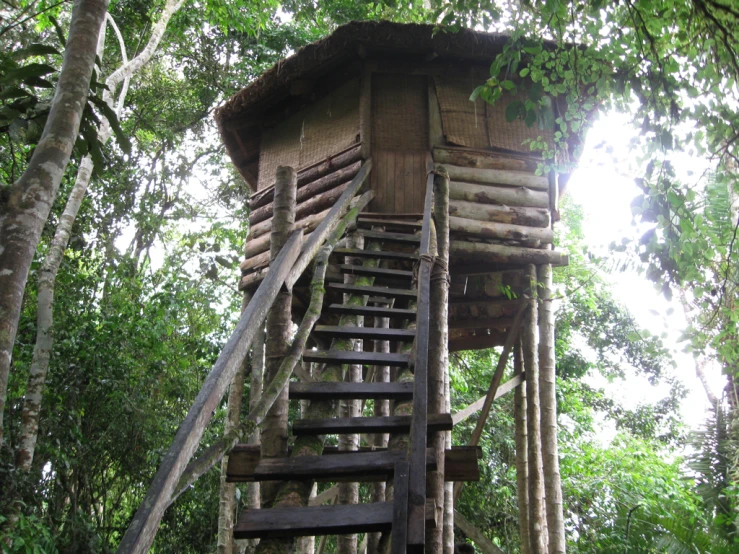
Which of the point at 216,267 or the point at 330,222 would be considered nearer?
the point at 330,222

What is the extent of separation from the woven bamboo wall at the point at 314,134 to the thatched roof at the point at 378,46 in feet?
1.28

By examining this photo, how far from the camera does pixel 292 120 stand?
24.4ft

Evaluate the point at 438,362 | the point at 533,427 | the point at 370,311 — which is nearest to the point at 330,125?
the point at 370,311

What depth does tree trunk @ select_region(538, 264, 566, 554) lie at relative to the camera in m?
5.30

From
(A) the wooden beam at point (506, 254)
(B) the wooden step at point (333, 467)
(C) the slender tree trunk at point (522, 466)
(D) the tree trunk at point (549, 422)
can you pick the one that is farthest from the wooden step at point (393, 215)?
(B) the wooden step at point (333, 467)

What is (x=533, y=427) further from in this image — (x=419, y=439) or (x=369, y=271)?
(x=419, y=439)

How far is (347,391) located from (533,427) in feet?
11.1

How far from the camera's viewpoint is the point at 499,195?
626 cm

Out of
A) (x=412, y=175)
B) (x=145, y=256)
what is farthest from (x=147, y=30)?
(x=412, y=175)

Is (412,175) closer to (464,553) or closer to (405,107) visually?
(405,107)

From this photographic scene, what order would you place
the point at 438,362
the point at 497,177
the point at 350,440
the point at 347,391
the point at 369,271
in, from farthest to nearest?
the point at 497,177 → the point at 350,440 → the point at 369,271 → the point at 438,362 → the point at 347,391

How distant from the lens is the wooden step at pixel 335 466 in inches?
107

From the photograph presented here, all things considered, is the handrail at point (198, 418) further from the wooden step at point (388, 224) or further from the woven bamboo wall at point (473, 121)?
the woven bamboo wall at point (473, 121)

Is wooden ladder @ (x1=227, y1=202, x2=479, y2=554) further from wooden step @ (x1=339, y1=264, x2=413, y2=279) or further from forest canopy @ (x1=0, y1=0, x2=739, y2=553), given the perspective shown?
forest canopy @ (x1=0, y1=0, x2=739, y2=553)
